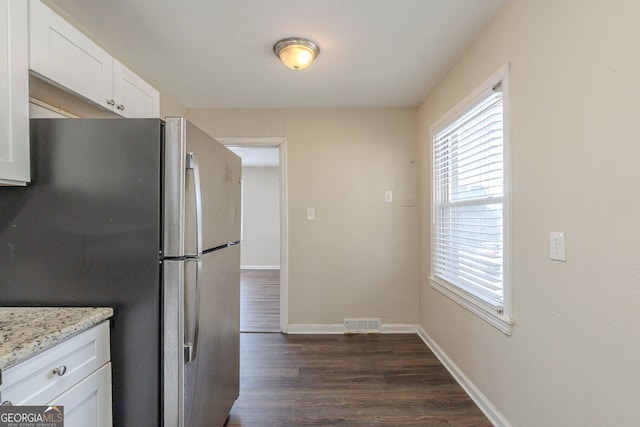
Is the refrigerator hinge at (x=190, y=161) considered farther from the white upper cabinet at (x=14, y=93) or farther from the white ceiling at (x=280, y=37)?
the white ceiling at (x=280, y=37)

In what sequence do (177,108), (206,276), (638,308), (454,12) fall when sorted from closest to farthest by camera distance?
(638,308) < (206,276) < (454,12) < (177,108)

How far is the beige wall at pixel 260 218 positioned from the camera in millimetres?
6785

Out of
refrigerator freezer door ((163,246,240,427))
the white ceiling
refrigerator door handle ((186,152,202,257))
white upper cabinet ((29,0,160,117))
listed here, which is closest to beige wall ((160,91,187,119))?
the white ceiling

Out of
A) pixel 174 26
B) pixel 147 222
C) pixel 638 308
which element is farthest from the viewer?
pixel 174 26

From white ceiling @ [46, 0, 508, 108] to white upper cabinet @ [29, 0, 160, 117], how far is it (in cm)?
38

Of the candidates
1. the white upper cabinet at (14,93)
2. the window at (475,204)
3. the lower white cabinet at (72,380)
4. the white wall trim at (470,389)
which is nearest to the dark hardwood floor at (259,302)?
the white wall trim at (470,389)

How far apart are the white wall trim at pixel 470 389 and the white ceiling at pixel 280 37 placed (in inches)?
91.8

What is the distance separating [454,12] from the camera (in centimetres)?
168

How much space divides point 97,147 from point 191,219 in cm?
47

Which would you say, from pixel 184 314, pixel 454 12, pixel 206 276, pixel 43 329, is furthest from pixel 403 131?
pixel 43 329

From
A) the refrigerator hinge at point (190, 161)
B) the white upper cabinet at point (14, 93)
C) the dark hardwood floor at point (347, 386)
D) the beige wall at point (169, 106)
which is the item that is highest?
the beige wall at point (169, 106)

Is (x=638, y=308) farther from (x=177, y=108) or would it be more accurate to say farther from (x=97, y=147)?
(x=177, y=108)

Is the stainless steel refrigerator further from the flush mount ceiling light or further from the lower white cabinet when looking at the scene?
the flush mount ceiling light

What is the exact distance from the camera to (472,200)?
6.79ft
